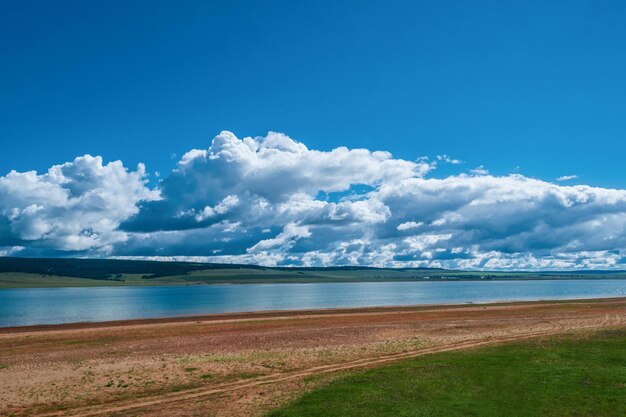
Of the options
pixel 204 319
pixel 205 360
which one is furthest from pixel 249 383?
pixel 204 319

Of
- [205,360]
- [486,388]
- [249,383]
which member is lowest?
[205,360]

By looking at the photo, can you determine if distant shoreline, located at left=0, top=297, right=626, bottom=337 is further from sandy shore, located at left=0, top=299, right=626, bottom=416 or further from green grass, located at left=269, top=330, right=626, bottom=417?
green grass, located at left=269, top=330, right=626, bottom=417

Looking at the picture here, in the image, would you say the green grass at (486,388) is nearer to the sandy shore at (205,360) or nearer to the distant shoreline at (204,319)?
the sandy shore at (205,360)

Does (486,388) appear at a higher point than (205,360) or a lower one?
higher

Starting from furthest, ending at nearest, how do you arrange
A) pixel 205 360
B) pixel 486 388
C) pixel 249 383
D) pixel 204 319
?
1. pixel 204 319
2. pixel 205 360
3. pixel 249 383
4. pixel 486 388

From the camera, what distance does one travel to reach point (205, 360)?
33469mm

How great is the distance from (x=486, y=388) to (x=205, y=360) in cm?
1820

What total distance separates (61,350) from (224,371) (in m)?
18.5

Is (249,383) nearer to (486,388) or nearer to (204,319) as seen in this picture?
(486,388)

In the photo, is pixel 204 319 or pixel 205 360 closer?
pixel 205 360

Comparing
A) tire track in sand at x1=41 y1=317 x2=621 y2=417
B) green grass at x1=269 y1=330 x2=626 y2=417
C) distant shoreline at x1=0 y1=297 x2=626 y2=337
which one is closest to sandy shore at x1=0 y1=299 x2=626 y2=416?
tire track in sand at x1=41 y1=317 x2=621 y2=417

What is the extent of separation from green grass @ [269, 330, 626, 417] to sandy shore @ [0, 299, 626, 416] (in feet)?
8.27

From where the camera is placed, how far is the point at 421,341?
39312 mm

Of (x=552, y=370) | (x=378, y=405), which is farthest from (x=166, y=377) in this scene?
(x=552, y=370)
